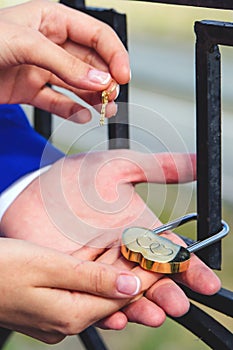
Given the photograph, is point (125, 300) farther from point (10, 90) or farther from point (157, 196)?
point (10, 90)

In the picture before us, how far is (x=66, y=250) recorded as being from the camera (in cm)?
95

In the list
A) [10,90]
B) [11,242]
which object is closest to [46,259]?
[11,242]

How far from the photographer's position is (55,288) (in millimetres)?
822

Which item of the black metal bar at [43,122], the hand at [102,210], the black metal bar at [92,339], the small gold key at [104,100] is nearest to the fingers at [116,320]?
the hand at [102,210]

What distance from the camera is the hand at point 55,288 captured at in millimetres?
787

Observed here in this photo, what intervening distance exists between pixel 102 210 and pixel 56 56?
20 centimetres

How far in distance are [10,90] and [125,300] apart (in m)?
0.40

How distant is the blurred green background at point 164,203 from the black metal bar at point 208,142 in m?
0.05

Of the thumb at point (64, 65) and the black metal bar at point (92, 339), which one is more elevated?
the thumb at point (64, 65)

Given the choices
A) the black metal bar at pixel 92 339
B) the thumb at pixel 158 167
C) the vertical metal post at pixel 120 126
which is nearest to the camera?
the thumb at pixel 158 167

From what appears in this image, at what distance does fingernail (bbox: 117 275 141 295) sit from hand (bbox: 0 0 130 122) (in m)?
0.24

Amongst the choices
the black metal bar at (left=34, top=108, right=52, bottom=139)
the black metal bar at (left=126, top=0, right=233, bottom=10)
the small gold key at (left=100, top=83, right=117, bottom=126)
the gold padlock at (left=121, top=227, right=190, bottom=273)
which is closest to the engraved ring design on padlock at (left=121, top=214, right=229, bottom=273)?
the gold padlock at (left=121, top=227, right=190, bottom=273)

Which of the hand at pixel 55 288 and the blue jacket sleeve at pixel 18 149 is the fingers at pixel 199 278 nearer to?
the hand at pixel 55 288

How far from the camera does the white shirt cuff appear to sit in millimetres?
1049
